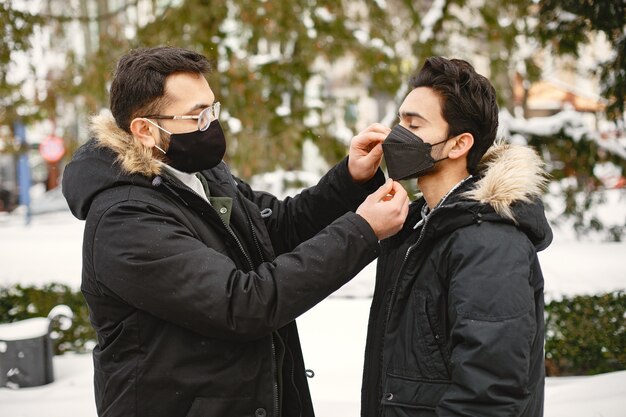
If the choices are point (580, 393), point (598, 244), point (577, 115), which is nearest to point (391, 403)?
point (580, 393)

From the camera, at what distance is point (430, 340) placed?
2.03m

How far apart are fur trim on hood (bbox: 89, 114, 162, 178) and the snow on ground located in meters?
2.84

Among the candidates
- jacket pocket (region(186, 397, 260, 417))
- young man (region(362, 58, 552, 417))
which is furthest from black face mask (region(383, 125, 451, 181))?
jacket pocket (region(186, 397, 260, 417))

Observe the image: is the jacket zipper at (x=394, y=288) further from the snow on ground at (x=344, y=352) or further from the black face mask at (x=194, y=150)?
the snow on ground at (x=344, y=352)

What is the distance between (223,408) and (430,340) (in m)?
0.70

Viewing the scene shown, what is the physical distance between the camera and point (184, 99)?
7.56 ft

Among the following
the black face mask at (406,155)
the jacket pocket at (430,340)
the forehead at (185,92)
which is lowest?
the jacket pocket at (430,340)

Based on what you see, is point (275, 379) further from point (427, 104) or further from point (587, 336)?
point (587, 336)

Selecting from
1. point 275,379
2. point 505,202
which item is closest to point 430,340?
point 505,202

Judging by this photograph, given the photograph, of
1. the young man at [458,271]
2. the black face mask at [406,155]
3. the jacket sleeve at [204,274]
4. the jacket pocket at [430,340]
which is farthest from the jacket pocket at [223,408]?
the black face mask at [406,155]

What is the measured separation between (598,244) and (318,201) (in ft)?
27.5

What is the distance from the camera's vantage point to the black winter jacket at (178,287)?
6.60 feet

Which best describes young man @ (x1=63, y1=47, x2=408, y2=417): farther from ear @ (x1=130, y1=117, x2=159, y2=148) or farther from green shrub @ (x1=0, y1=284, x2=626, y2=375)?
green shrub @ (x1=0, y1=284, x2=626, y2=375)

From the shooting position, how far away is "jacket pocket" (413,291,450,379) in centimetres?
201
